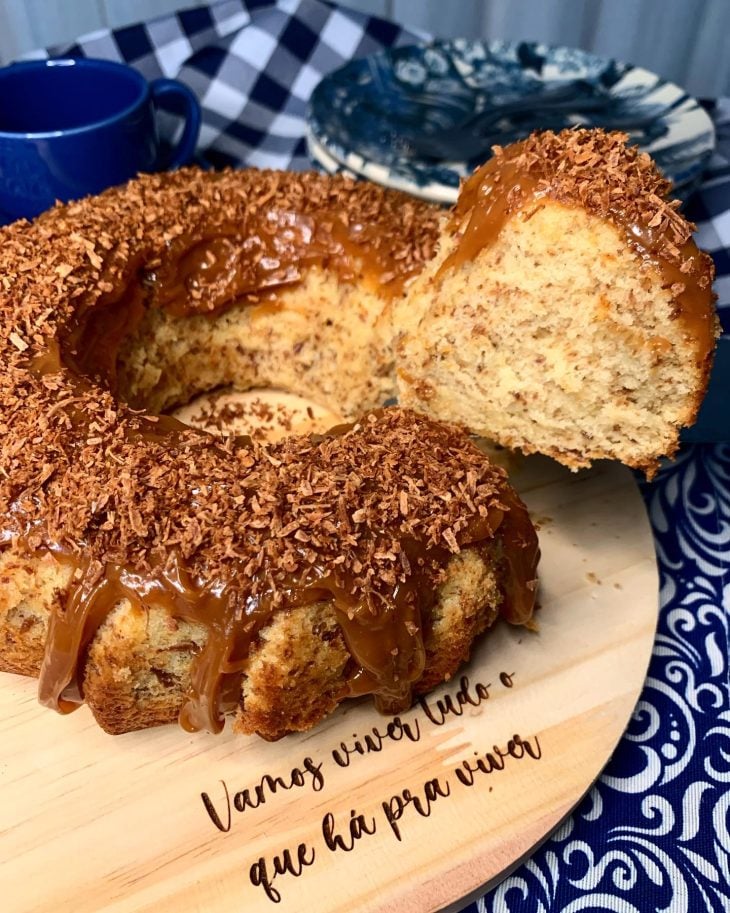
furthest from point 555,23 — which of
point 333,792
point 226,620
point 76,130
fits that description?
point 333,792

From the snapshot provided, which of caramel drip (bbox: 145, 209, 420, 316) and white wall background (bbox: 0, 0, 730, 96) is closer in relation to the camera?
caramel drip (bbox: 145, 209, 420, 316)

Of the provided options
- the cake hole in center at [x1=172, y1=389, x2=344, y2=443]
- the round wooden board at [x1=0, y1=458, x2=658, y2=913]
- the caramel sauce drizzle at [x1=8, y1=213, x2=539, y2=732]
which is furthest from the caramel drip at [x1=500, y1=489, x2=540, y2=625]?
the cake hole in center at [x1=172, y1=389, x2=344, y2=443]

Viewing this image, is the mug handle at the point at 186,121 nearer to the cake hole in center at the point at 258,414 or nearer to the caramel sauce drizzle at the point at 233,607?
the cake hole in center at the point at 258,414

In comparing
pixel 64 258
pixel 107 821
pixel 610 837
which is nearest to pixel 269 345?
pixel 64 258

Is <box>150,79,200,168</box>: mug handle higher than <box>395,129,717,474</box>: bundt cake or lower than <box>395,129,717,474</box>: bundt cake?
lower

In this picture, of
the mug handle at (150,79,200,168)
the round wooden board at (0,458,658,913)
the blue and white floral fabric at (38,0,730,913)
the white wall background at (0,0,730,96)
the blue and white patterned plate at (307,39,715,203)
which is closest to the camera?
the round wooden board at (0,458,658,913)

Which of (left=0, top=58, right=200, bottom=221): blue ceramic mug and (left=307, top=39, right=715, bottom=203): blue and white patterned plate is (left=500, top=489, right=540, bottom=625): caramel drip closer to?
(left=307, top=39, right=715, bottom=203): blue and white patterned plate

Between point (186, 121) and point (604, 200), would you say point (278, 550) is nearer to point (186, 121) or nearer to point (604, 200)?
point (604, 200)

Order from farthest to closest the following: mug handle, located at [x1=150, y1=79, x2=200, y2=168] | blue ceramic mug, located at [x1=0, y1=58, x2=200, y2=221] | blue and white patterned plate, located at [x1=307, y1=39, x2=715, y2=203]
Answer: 1. mug handle, located at [x1=150, y1=79, x2=200, y2=168]
2. blue and white patterned plate, located at [x1=307, y1=39, x2=715, y2=203]
3. blue ceramic mug, located at [x1=0, y1=58, x2=200, y2=221]
